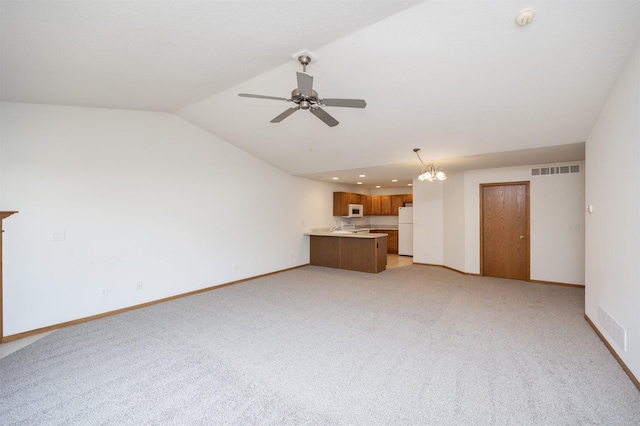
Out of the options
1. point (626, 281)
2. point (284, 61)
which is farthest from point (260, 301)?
point (626, 281)

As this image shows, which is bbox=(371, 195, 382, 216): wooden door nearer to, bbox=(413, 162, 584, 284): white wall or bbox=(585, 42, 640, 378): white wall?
bbox=(413, 162, 584, 284): white wall

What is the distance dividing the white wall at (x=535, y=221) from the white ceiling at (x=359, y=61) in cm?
113

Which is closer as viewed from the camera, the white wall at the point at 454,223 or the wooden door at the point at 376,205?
the white wall at the point at 454,223

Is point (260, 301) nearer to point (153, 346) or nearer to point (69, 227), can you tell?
point (153, 346)

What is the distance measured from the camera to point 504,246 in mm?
5637

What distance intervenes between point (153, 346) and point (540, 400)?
11.6 feet

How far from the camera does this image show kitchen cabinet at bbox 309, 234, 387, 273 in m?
6.30

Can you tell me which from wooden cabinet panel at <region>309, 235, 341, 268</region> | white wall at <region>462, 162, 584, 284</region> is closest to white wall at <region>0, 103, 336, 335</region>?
wooden cabinet panel at <region>309, 235, 341, 268</region>

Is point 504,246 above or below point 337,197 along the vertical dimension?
below

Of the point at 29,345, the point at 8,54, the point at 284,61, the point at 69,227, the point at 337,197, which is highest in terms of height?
the point at 284,61

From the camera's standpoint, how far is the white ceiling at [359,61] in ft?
6.73

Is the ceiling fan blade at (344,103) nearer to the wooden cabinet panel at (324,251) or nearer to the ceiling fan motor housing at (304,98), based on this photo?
the ceiling fan motor housing at (304,98)

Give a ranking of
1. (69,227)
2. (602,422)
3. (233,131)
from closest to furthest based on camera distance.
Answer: (602,422) → (69,227) → (233,131)

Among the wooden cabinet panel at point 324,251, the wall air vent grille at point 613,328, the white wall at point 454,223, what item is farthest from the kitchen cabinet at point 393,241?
the wall air vent grille at point 613,328
